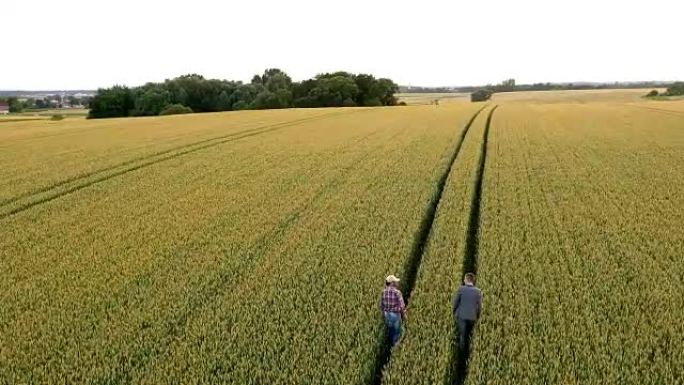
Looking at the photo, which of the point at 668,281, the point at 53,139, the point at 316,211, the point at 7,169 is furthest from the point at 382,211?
the point at 53,139

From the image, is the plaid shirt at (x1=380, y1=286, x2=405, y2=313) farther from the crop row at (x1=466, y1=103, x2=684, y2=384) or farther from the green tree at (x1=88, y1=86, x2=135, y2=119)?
the green tree at (x1=88, y1=86, x2=135, y2=119)

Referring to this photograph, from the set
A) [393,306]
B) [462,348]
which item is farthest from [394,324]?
[462,348]

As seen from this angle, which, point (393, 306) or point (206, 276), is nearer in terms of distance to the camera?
point (393, 306)

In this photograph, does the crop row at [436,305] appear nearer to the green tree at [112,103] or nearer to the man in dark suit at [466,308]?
the man in dark suit at [466,308]

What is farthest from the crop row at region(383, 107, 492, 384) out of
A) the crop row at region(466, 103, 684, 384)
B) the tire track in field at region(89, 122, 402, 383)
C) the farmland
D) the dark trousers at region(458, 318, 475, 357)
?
the tire track in field at region(89, 122, 402, 383)

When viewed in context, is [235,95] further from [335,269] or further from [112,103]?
[335,269]

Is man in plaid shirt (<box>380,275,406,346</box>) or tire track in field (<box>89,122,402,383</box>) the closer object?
tire track in field (<box>89,122,402,383</box>)

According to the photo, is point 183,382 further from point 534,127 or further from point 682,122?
point 682,122
